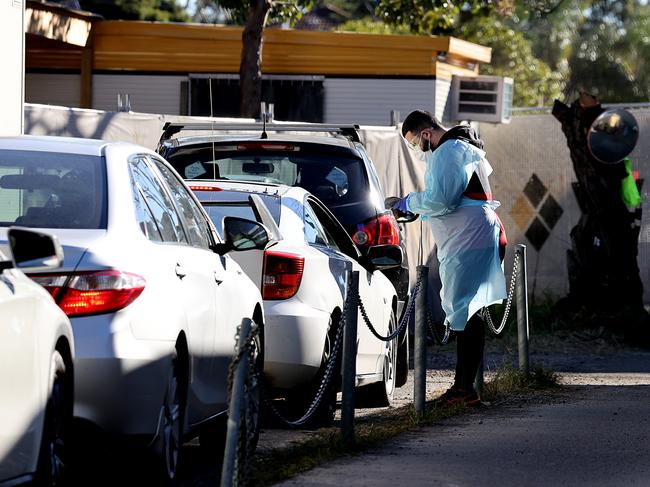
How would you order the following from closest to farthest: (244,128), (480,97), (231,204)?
(231,204), (244,128), (480,97)

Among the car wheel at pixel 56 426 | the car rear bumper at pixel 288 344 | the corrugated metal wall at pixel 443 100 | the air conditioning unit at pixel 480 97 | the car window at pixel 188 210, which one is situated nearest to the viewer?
the car wheel at pixel 56 426

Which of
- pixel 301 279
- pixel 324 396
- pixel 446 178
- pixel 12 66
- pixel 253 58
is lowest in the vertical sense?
pixel 324 396

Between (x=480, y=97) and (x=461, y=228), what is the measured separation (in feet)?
50.3

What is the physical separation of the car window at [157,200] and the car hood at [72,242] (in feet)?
1.94

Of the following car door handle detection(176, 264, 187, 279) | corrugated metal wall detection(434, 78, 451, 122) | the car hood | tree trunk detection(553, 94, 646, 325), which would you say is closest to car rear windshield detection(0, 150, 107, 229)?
the car hood

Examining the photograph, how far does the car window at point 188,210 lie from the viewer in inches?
293

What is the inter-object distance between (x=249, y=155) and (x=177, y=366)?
5083mm

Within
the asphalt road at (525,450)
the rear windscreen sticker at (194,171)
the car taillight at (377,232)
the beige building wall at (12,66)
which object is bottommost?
the asphalt road at (525,450)

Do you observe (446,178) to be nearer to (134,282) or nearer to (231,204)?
(231,204)

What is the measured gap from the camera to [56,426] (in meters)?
5.57

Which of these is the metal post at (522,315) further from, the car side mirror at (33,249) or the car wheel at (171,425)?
the car side mirror at (33,249)

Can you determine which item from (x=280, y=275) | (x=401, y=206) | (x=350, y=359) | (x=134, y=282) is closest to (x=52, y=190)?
(x=134, y=282)

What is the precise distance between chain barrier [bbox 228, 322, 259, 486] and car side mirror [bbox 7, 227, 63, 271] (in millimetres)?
799

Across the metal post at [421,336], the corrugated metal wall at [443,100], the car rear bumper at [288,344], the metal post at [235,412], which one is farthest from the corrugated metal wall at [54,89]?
the metal post at [235,412]
